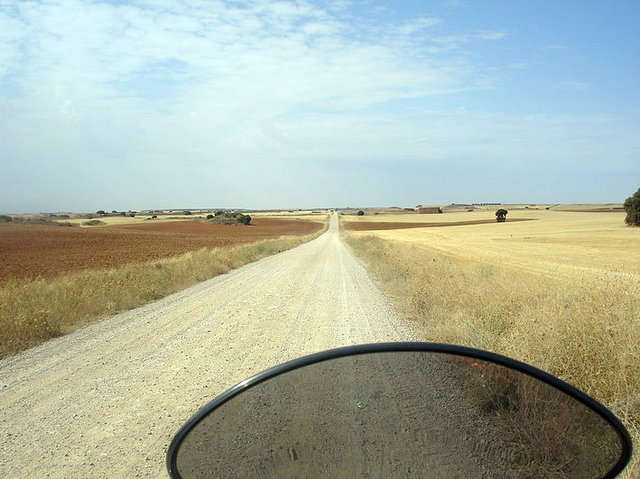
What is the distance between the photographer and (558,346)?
513 centimetres

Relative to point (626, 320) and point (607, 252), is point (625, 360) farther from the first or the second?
point (607, 252)

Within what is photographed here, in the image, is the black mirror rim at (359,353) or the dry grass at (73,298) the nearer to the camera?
the black mirror rim at (359,353)

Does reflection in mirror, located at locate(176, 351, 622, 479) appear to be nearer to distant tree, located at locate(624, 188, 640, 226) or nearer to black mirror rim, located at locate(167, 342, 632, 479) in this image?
black mirror rim, located at locate(167, 342, 632, 479)

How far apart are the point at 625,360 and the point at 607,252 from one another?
3100cm

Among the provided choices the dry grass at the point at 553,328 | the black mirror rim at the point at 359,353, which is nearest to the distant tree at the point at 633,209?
the dry grass at the point at 553,328

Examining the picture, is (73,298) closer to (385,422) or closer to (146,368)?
(146,368)

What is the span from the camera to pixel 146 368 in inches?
252

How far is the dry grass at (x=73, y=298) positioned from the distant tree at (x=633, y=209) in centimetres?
5590

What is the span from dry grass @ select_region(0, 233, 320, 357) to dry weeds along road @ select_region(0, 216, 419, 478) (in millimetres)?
479

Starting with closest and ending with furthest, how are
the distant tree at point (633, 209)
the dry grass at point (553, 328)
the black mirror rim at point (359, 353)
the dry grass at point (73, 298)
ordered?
the black mirror rim at point (359, 353), the dry grass at point (553, 328), the dry grass at point (73, 298), the distant tree at point (633, 209)

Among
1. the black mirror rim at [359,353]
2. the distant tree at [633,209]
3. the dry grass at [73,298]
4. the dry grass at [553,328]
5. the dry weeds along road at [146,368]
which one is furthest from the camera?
the distant tree at [633,209]

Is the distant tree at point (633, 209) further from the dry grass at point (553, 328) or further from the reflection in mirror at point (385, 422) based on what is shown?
the reflection in mirror at point (385, 422)

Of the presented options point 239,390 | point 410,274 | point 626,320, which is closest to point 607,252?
point 410,274

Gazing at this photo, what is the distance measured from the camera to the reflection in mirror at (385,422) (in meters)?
1.54
